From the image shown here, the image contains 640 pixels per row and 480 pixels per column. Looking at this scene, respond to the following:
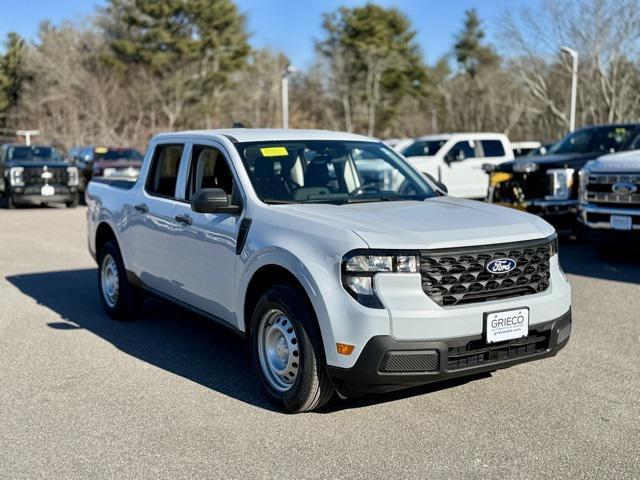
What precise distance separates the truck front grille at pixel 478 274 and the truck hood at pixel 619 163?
574 centimetres

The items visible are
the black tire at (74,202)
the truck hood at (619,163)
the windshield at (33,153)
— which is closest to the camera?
the truck hood at (619,163)

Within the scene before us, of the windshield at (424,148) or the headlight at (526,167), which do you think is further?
the windshield at (424,148)

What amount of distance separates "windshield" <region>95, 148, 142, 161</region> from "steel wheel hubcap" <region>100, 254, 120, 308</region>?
17.4 meters

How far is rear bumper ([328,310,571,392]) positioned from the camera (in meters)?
4.31

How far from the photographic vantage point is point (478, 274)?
452cm

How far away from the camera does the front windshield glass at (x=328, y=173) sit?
5539 millimetres

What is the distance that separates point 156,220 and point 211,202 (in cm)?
141


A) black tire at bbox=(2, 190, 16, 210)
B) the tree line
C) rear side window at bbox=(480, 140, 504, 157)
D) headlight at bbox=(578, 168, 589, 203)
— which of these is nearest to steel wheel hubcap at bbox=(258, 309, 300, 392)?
headlight at bbox=(578, 168, 589, 203)

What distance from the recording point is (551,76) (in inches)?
1515

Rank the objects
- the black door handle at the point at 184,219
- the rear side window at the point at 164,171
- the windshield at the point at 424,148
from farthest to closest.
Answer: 1. the windshield at the point at 424,148
2. the rear side window at the point at 164,171
3. the black door handle at the point at 184,219

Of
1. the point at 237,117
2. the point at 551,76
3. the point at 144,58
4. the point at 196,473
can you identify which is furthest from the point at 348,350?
the point at 237,117

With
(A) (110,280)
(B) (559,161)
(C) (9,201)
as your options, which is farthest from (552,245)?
(C) (9,201)

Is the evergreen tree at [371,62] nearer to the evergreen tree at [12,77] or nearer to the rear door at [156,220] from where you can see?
the evergreen tree at [12,77]

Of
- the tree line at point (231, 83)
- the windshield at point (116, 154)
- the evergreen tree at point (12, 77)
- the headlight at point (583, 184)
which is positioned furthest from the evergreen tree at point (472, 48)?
the headlight at point (583, 184)
